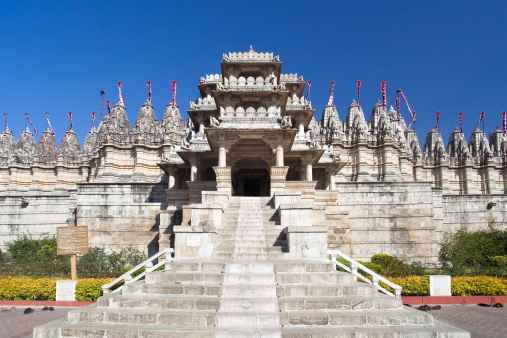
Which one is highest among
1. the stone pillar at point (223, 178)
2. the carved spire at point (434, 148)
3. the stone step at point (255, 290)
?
the carved spire at point (434, 148)

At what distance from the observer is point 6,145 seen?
47.6m

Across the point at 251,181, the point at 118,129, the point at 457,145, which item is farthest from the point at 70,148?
the point at 457,145

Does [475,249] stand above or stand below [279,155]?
below

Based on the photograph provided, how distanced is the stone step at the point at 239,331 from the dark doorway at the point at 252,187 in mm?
20859

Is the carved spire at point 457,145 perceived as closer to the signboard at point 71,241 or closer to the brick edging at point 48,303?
the signboard at point 71,241

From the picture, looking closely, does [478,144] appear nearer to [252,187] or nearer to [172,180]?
[252,187]

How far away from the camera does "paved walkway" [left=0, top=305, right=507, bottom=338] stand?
940 cm

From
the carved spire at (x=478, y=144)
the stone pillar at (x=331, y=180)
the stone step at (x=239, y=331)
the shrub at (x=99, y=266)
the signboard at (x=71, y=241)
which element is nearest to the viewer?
the stone step at (x=239, y=331)

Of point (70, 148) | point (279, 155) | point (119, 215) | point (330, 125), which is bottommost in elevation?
point (119, 215)

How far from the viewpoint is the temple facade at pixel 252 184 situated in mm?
19516

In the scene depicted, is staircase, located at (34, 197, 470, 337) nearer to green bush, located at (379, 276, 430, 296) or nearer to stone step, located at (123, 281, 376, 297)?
stone step, located at (123, 281, 376, 297)

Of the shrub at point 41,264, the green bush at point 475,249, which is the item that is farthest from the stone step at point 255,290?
the green bush at point 475,249

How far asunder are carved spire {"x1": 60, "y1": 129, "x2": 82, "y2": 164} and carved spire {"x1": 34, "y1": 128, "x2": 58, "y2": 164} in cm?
104

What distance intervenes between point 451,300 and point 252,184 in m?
17.0
